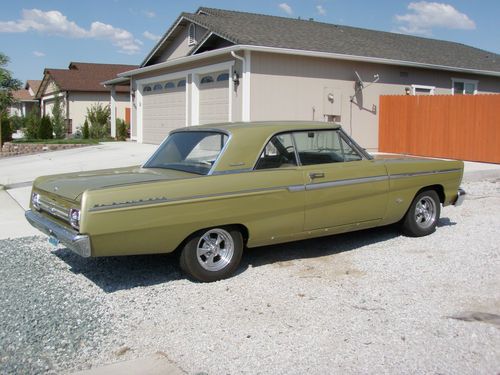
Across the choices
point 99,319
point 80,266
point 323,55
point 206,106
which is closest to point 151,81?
point 206,106

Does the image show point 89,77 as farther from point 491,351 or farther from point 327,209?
point 491,351

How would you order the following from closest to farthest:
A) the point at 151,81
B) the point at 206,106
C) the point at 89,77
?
the point at 206,106
the point at 151,81
the point at 89,77

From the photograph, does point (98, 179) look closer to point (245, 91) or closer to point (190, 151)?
point (190, 151)

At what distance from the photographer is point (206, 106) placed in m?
17.7

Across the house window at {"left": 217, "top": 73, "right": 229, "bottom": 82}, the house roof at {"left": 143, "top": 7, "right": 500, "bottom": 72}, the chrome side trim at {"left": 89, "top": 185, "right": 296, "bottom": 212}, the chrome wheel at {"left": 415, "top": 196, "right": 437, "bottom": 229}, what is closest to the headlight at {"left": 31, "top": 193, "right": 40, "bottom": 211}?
the chrome side trim at {"left": 89, "top": 185, "right": 296, "bottom": 212}

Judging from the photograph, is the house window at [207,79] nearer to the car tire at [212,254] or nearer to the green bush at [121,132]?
the green bush at [121,132]

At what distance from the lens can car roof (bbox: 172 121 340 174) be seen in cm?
542

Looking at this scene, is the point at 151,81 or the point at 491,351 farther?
the point at 151,81

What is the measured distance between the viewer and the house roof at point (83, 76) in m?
34.9

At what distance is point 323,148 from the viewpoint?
20.4 ft

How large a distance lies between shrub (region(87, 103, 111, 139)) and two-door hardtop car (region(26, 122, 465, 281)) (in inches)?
910

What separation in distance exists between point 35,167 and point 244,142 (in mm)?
11723

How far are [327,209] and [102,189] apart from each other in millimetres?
2360

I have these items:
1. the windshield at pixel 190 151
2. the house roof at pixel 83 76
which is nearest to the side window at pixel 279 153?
the windshield at pixel 190 151
